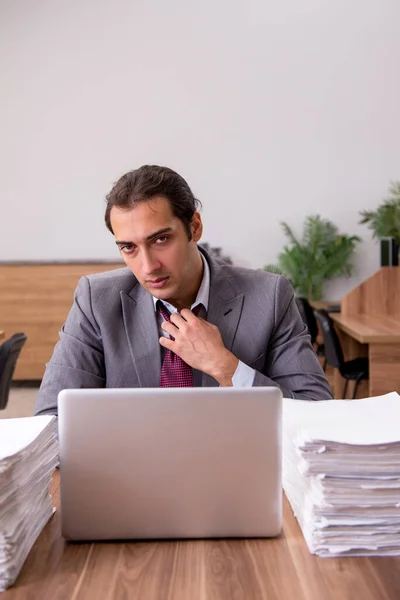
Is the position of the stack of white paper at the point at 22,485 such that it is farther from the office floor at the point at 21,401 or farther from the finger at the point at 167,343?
the office floor at the point at 21,401

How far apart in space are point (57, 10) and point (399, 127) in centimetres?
366

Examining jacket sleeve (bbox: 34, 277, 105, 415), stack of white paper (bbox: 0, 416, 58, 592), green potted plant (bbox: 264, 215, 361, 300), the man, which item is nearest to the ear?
the man

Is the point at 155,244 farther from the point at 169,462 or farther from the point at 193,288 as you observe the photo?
the point at 169,462

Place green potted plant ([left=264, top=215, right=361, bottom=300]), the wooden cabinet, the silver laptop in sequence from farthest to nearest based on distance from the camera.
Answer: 1. green potted plant ([left=264, top=215, right=361, bottom=300])
2. the wooden cabinet
3. the silver laptop

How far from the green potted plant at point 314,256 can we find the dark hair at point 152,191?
224 inches

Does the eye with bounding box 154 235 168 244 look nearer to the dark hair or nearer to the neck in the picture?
the dark hair

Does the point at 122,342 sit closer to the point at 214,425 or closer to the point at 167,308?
the point at 167,308

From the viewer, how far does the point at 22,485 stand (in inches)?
44.9

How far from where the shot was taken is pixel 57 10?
25.2 feet

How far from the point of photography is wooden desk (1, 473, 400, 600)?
1021 millimetres

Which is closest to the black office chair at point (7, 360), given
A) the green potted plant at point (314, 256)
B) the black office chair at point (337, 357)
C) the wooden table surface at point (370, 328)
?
the wooden table surface at point (370, 328)

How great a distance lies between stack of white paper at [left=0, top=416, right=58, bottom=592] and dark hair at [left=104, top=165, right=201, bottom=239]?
0.72 m

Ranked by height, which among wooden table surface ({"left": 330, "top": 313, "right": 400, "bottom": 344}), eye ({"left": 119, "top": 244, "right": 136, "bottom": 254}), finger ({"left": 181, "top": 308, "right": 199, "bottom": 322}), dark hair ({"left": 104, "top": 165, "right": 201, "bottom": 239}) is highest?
dark hair ({"left": 104, "top": 165, "right": 201, "bottom": 239})

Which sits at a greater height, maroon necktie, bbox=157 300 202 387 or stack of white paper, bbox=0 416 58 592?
stack of white paper, bbox=0 416 58 592
